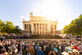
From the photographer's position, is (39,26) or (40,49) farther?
(39,26)

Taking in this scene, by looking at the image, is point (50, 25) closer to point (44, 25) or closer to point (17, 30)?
point (44, 25)

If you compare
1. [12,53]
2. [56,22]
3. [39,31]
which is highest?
[12,53]

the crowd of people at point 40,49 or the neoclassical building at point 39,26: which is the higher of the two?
the crowd of people at point 40,49

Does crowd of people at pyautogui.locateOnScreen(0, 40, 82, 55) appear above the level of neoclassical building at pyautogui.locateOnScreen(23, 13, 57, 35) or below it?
above

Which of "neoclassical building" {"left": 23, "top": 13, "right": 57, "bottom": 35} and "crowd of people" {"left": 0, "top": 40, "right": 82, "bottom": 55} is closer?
"crowd of people" {"left": 0, "top": 40, "right": 82, "bottom": 55}

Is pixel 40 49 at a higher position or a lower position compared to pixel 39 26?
higher

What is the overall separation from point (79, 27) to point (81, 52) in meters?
37.5

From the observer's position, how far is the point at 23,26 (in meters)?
106

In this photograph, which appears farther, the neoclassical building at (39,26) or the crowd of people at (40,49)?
the neoclassical building at (39,26)

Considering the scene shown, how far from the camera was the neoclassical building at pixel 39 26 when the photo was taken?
325 ft

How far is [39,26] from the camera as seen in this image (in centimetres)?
9931

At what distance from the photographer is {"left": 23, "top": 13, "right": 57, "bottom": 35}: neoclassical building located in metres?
99.0

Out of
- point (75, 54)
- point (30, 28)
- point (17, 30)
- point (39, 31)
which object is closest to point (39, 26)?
point (39, 31)

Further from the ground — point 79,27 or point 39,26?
point 79,27
